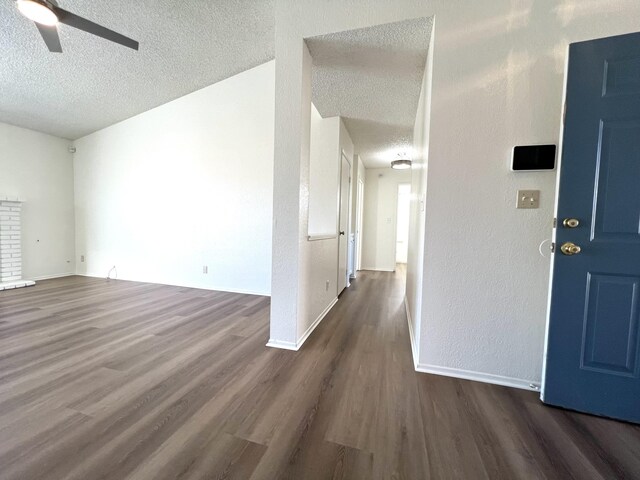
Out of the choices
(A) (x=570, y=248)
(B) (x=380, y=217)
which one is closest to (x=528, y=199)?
(A) (x=570, y=248)

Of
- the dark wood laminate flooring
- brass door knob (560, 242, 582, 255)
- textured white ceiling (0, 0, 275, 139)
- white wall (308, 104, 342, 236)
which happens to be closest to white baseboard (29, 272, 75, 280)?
textured white ceiling (0, 0, 275, 139)

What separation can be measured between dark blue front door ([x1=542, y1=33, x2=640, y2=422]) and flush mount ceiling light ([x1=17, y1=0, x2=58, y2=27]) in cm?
324

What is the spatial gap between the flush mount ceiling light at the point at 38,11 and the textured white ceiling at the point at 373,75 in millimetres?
1778

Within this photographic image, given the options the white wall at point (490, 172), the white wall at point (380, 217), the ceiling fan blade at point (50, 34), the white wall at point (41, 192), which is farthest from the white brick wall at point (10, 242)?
the white wall at point (380, 217)

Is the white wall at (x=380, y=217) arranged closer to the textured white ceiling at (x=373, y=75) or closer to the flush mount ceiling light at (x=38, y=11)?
the textured white ceiling at (x=373, y=75)

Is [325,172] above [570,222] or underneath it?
above

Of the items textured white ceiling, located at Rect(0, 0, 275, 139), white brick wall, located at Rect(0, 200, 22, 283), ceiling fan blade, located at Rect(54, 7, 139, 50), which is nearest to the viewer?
ceiling fan blade, located at Rect(54, 7, 139, 50)

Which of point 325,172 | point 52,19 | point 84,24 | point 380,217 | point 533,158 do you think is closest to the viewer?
point 533,158

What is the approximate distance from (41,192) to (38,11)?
4.21 m

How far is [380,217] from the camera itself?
656cm

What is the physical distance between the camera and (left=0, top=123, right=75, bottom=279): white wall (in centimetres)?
425

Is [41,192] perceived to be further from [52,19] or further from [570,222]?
[570,222]

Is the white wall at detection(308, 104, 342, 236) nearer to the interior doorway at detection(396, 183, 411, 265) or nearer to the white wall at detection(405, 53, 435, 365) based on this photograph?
the white wall at detection(405, 53, 435, 365)

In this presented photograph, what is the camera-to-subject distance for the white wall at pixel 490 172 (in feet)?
5.19
